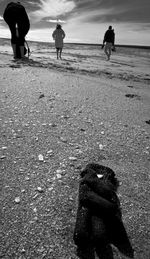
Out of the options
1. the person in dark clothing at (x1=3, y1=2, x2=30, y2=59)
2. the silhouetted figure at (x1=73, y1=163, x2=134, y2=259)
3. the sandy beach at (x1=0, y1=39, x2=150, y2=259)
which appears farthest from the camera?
the person in dark clothing at (x1=3, y1=2, x2=30, y2=59)

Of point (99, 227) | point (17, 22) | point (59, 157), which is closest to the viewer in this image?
point (99, 227)

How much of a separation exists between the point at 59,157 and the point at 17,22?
944 centimetres

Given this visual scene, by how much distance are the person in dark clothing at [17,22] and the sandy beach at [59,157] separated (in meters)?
5.24

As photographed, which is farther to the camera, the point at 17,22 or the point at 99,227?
the point at 17,22

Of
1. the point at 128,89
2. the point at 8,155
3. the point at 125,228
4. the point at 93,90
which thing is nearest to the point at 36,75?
the point at 93,90

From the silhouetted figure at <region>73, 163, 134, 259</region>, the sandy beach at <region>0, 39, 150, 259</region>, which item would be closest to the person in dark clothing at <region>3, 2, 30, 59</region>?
the sandy beach at <region>0, 39, 150, 259</region>

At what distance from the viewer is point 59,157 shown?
3.40 m

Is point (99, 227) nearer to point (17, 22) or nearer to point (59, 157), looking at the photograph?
point (59, 157)

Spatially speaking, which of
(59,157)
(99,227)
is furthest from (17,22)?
(99,227)

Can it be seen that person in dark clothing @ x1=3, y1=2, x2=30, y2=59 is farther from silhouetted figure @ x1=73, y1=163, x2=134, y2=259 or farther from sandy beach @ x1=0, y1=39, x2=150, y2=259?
silhouetted figure @ x1=73, y1=163, x2=134, y2=259

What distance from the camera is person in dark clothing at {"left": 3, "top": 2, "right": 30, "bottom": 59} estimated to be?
10270mm

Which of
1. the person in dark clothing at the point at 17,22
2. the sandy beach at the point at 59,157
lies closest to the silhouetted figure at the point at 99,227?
the sandy beach at the point at 59,157

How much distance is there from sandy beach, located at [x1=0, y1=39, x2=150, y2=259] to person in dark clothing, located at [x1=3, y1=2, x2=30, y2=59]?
5.24 m

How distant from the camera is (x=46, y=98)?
5.72 meters
